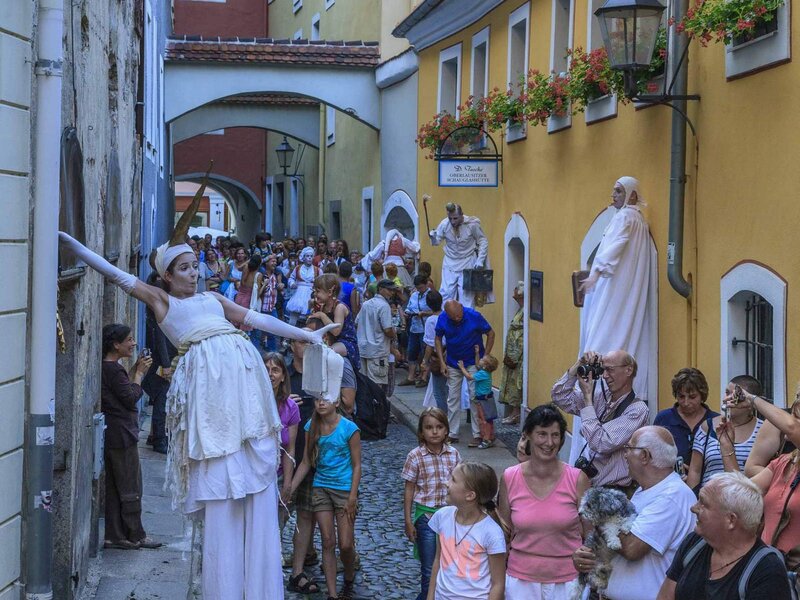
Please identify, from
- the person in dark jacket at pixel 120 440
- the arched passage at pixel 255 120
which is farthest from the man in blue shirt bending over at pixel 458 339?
the arched passage at pixel 255 120

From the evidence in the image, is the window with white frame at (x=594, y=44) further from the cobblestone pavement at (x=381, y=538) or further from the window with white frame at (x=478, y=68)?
the window with white frame at (x=478, y=68)

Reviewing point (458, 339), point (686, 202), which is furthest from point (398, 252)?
point (686, 202)

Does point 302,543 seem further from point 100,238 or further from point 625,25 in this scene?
point 625,25

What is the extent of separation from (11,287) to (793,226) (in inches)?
198

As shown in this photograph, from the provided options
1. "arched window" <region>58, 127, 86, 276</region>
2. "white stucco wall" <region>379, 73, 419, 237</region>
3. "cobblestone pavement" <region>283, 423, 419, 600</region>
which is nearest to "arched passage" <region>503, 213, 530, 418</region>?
"cobblestone pavement" <region>283, 423, 419, 600</region>

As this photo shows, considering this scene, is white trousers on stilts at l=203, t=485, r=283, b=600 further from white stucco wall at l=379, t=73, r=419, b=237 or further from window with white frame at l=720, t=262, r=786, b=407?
white stucco wall at l=379, t=73, r=419, b=237

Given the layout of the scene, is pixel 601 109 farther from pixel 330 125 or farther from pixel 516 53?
pixel 330 125

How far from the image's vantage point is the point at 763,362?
9305 mm

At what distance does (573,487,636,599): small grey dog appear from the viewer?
5.80m

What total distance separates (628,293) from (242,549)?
5.25 m

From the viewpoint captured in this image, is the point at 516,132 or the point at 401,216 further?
the point at 401,216

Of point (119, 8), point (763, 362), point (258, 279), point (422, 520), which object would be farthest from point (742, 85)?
point (258, 279)

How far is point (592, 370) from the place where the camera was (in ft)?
24.5

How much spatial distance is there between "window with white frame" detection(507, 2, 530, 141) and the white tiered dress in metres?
9.54
